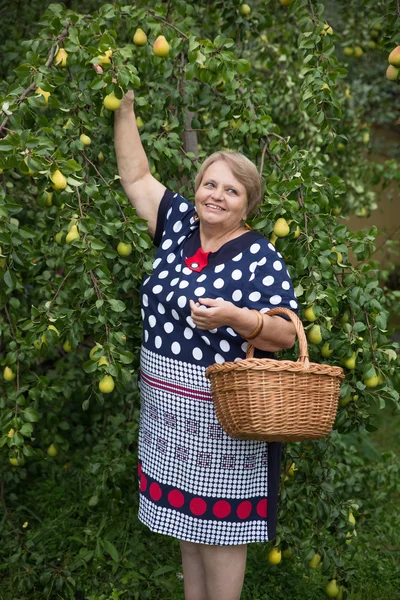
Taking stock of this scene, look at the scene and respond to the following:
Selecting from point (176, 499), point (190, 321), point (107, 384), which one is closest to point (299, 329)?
point (190, 321)

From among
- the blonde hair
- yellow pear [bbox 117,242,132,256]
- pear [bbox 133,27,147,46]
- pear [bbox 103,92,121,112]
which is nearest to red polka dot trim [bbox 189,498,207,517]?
A: yellow pear [bbox 117,242,132,256]

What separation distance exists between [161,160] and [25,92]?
0.65 metres

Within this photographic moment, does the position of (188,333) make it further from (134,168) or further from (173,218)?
(134,168)

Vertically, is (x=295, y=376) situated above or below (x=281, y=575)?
above

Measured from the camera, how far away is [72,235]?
212cm

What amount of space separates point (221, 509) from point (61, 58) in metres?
1.39

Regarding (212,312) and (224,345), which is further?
(224,345)

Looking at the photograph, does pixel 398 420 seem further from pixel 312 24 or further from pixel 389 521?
pixel 312 24

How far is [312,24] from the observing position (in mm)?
2627

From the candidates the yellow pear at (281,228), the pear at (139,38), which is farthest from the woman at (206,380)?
the pear at (139,38)

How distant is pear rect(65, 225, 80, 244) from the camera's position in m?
2.12

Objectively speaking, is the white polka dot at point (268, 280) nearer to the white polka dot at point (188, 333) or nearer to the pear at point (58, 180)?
the white polka dot at point (188, 333)

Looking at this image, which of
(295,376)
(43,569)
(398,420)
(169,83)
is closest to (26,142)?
(295,376)

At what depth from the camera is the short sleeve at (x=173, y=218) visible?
2.32m
